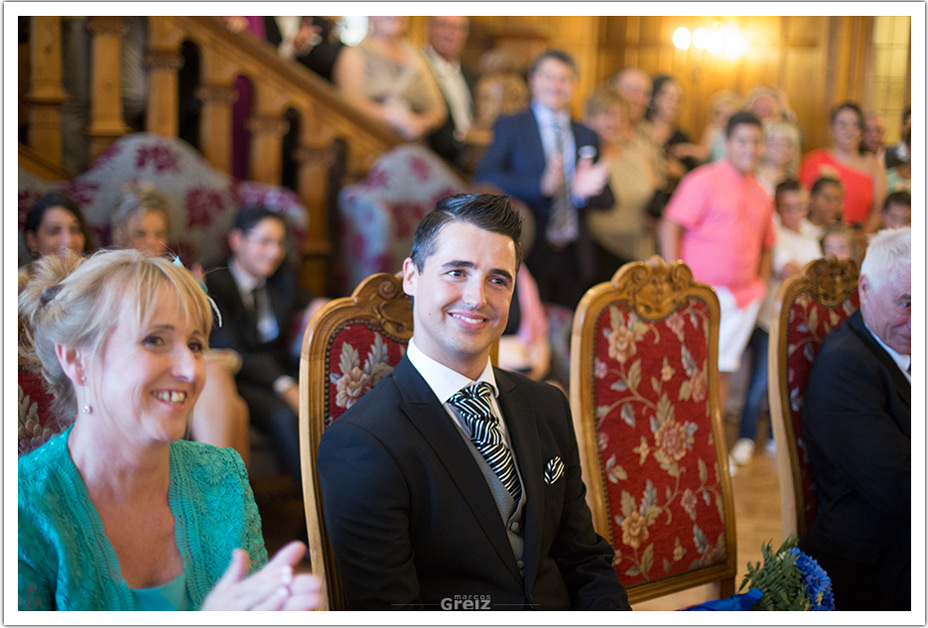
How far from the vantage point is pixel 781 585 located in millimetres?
1459

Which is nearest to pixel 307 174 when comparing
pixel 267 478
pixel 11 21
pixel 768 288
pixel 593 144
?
pixel 593 144

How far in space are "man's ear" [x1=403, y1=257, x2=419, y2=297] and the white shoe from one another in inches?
104

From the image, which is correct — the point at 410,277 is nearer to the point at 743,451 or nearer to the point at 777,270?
the point at 743,451

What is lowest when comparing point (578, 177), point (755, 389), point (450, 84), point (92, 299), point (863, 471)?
point (755, 389)

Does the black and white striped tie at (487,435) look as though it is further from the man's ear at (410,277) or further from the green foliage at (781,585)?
the green foliage at (781,585)

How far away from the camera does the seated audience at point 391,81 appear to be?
154 inches

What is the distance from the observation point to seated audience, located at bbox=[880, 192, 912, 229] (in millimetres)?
3648

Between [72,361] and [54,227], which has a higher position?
[54,227]

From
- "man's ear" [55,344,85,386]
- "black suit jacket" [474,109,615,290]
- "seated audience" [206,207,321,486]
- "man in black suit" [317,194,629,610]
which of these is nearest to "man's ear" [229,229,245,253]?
"seated audience" [206,207,321,486]

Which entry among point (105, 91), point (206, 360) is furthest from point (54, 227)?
point (105, 91)

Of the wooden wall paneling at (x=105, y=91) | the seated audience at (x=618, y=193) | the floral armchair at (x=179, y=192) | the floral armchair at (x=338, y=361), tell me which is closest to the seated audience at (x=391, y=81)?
the seated audience at (x=618, y=193)

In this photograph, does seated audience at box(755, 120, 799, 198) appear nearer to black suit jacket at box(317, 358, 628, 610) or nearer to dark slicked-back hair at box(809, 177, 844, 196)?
dark slicked-back hair at box(809, 177, 844, 196)

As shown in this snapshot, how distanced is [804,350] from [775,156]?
103 inches

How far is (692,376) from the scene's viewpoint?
1759 mm
